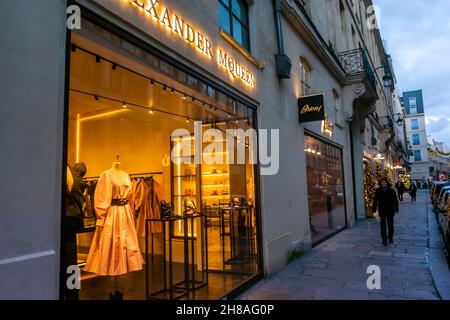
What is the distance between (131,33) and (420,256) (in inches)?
318

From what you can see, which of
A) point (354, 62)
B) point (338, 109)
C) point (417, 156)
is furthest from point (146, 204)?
point (417, 156)

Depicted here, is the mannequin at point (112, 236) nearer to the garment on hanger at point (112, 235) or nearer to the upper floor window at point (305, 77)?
the garment on hanger at point (112, 235)

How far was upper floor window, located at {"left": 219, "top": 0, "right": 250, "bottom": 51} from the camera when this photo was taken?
6371 mm

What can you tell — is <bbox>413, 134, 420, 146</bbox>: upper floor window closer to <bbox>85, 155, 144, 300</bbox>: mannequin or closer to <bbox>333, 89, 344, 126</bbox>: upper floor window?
A: <bbox>333, 89, 344, 126</bbox>: upper floor window

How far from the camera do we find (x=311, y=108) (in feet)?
29.5

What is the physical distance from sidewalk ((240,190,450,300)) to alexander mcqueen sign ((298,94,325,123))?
3470mm

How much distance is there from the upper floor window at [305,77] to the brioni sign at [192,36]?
364 centimetres

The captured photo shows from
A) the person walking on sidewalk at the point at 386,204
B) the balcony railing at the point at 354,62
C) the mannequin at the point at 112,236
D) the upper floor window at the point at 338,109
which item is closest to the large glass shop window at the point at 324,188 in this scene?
the upper floor window at the point at 338,109

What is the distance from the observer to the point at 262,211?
6887 millimetres

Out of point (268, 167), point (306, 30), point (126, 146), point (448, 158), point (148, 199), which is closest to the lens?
point (148, 199)
